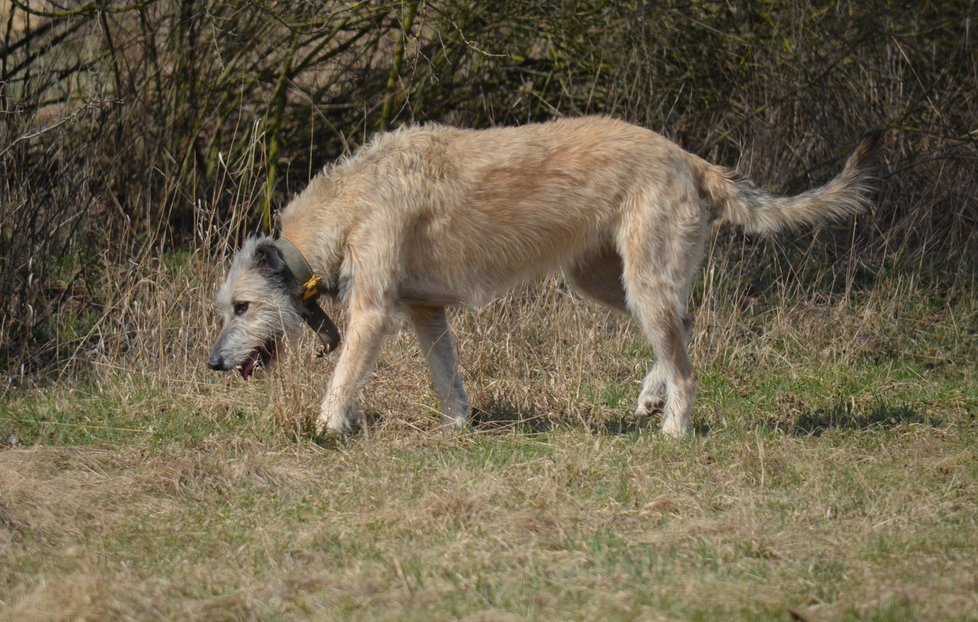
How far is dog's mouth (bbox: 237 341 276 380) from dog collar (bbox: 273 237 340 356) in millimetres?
265

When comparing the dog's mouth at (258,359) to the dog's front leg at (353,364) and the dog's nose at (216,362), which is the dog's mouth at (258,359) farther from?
the dog's front leg at (353,364)

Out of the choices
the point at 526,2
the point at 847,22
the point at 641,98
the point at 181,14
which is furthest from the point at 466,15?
the point at 847,22

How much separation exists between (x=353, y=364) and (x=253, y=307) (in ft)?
2.39

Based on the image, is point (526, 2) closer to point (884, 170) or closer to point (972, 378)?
point (884, 170)

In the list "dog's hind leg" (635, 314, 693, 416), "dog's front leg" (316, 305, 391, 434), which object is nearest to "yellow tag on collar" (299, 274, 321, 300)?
"dog's front leg" (316, 305, 391, 434)

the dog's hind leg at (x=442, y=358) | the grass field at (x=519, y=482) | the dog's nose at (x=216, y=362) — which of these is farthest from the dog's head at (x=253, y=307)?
the dog's hind leg at (x=442, y=358)

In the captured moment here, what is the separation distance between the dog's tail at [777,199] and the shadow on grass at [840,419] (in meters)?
1.07

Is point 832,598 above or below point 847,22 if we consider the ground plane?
below

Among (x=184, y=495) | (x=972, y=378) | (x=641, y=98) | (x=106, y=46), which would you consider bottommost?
(x=972, y=378)

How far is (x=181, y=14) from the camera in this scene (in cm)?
939

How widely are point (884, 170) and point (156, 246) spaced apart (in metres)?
5.93

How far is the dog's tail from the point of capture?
6930 mm

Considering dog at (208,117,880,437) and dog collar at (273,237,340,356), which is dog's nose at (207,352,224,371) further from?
dog collar at (273,237,340,356)

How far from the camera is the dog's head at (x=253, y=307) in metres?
6.73
